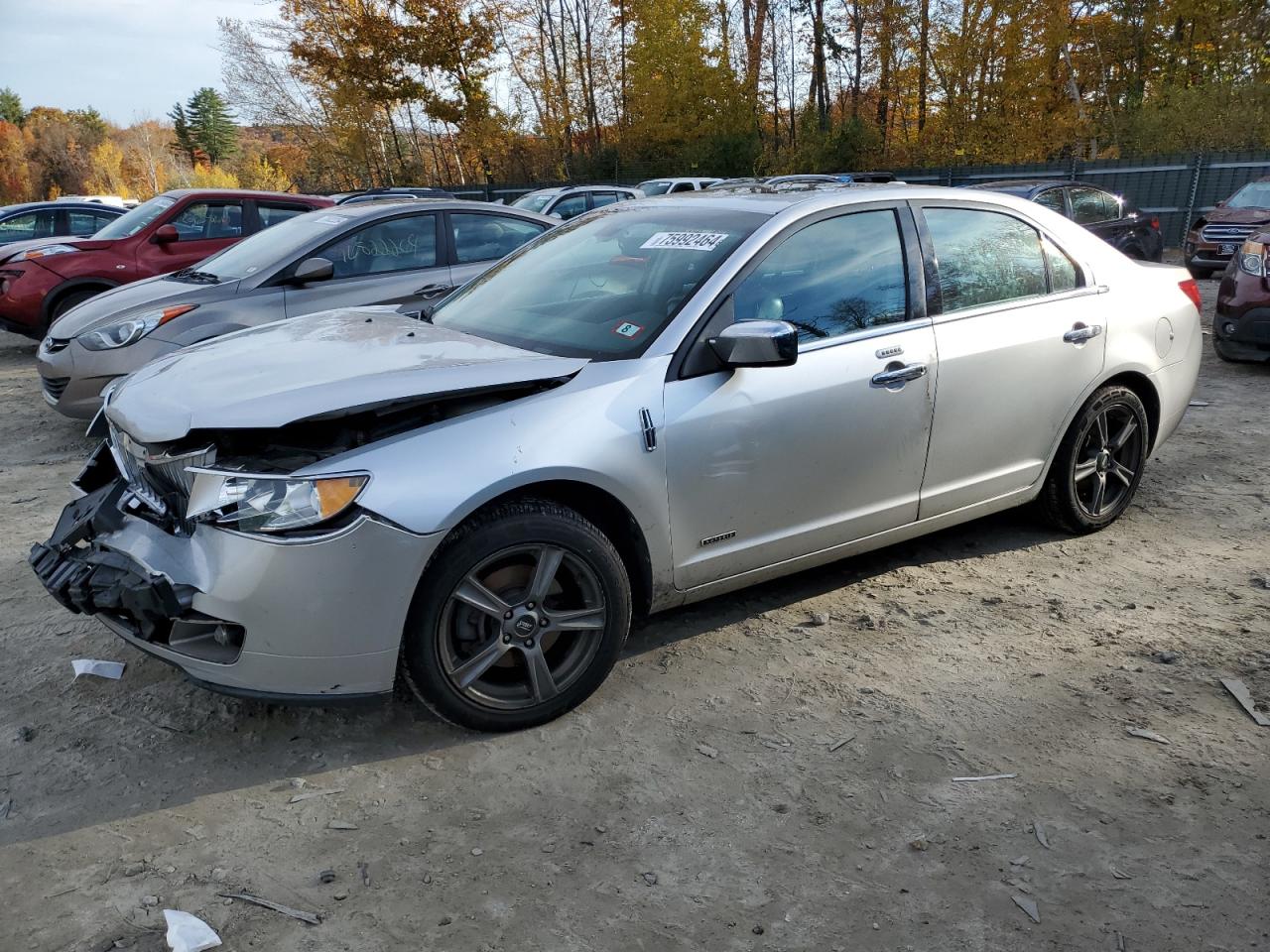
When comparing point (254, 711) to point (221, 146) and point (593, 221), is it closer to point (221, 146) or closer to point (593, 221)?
point (593, 221)

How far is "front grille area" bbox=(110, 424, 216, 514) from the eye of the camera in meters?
2.93

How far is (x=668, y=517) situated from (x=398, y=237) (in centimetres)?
474

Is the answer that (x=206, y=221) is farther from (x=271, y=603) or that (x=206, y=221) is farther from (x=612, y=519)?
(x=271, y=603)

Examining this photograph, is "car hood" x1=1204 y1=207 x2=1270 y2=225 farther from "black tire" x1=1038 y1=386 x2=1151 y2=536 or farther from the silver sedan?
the silver sedan

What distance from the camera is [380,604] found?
2.77 meters

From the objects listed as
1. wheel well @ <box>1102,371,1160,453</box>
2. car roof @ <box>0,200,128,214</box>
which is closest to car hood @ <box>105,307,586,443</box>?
wheel well @ <box>1102,371,1160,453</box>

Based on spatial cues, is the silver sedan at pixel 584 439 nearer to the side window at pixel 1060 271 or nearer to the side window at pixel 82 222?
the side window at pixel 1060 271

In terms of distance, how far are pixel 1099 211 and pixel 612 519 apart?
1200cm

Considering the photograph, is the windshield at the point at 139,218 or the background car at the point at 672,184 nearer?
the windshield at the point at 139,218

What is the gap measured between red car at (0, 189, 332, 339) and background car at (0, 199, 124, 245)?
14.1 feet

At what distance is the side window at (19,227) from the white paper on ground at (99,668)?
12412mm

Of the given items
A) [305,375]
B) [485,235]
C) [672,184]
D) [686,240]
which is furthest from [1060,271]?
[672,184]

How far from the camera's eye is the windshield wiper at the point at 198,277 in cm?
695

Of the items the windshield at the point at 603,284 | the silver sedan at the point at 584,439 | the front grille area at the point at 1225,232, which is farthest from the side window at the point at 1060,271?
the front grille area at the point at 1225,232
